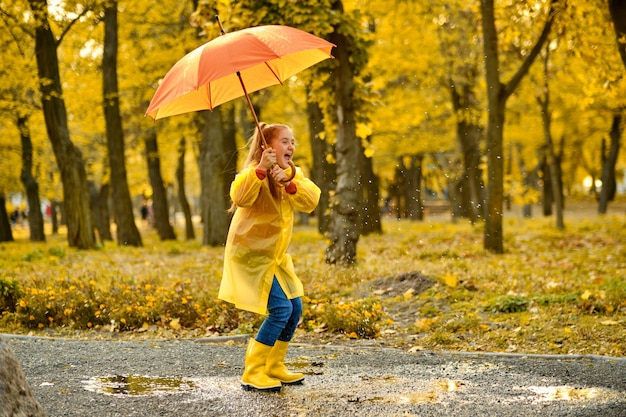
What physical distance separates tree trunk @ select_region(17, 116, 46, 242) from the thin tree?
51.4 feet

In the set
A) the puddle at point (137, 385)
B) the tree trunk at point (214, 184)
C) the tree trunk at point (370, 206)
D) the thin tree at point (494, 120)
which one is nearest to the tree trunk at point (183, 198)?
the tree trunk at point (370, 206)

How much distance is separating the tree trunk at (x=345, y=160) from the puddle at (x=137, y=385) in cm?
703

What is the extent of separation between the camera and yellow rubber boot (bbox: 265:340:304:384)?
5711 millimetres

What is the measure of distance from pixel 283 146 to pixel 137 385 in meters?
2.13

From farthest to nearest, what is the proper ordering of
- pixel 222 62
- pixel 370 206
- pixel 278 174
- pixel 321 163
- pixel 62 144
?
pixel 370 206 → pixel 321 163 → pixel 62 144 → pixel 278 174 → pixel 222 62

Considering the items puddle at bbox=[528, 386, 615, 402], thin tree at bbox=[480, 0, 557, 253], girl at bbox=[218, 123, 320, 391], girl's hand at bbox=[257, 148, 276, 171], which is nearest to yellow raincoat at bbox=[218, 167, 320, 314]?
girl at bbox=[218, 123, 320, 391]

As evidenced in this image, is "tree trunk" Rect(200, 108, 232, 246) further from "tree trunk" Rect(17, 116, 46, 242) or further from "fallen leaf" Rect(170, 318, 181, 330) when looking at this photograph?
"fallen leaf" Rect(170, 318, 181, 330)

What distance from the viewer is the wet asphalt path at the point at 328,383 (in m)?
4.92

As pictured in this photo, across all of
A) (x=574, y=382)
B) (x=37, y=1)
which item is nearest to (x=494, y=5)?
(x=37, y=1)

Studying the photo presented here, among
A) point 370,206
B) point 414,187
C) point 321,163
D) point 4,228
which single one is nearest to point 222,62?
point 321,163

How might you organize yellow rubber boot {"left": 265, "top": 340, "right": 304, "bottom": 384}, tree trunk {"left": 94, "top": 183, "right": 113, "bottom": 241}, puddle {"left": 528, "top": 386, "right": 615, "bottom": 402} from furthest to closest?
tree trunk {"left": 94, "top": 183, "right": 113, "bottom": 241}, yellow rubber boot {"left": 265, "top": 340, "right": 304, "bottom": 384}, puddle {"left": 528, "top": 386, "right": 615, "bottom": 402}

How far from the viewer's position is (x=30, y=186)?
89.2 feet

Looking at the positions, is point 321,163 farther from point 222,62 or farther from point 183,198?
point 222,62

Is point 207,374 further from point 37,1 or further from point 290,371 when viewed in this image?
point 37,1
